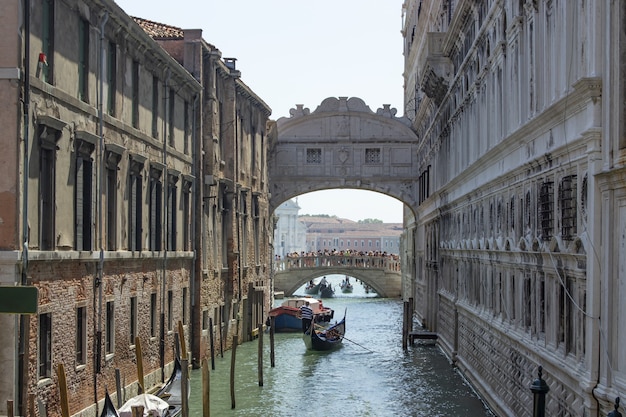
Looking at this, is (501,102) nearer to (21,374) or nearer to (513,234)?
(513,234)

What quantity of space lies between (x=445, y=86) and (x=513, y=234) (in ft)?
33.1

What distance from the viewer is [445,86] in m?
22.9

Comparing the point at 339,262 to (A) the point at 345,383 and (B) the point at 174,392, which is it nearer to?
(A) the point at 345,383

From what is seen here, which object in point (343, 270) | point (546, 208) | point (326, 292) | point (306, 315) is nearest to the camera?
point (546, 208)

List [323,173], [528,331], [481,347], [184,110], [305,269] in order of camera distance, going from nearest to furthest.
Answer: [528,331] → [481,347] → [184,110] → [323,173] → [305,269]

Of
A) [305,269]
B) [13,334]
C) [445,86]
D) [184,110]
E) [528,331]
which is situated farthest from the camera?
[305,269]

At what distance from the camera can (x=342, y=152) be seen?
34.7 m

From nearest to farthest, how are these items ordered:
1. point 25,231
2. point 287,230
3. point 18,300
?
point 18,300, point 25,231, point 287,230

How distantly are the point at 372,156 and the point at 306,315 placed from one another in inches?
314

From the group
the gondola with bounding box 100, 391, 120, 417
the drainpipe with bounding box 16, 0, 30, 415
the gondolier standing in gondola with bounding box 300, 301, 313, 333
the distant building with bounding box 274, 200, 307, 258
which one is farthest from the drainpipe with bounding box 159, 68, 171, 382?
the distant building with bounding box 274, 200, 307, 258

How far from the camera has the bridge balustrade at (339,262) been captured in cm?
4809

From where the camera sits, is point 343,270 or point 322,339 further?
point 343,270

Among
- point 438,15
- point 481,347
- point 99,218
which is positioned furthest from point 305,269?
point 99,218

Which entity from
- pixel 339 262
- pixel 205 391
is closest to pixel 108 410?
pixel 205 391
